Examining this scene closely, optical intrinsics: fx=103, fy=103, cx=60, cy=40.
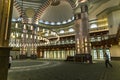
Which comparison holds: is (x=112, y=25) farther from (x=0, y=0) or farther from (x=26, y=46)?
(x=0, y=0)

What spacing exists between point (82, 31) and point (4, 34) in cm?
1127

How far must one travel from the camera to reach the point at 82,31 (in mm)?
13406

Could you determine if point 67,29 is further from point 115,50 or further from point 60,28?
point 115,50

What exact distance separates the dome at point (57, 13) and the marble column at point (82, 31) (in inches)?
642

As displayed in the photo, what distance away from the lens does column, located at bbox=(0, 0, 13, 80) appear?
2977mm

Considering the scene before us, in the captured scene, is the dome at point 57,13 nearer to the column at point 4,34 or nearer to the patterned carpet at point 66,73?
the patterned carpet at point 66,73

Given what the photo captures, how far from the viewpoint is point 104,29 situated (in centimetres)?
2150

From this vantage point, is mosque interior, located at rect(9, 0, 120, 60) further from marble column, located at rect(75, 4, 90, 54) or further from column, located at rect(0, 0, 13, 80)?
column, located at rect(0, 0, 13, 80)

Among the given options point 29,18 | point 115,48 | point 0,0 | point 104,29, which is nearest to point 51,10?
point 29,18

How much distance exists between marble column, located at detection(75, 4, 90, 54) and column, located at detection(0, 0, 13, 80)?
10.9 m

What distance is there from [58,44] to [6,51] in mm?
21220

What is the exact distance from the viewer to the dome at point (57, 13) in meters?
29.7

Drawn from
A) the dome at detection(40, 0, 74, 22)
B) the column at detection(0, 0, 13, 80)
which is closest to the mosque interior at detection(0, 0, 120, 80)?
the dome at detection(40, 0, 74, 22)

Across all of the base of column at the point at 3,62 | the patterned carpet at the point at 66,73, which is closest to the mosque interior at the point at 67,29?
the patterned carpet at the point at 66,73
